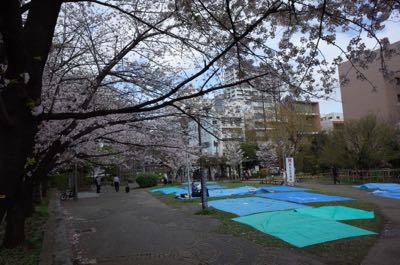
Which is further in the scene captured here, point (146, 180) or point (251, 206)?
point (146, 180)

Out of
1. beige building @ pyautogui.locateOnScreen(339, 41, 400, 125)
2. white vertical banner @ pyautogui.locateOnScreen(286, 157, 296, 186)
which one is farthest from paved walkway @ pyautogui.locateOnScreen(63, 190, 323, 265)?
beige building @ pyautogui.locateOnScreen(339, 41, 400, 125)

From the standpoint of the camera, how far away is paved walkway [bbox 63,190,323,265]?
22.8 ft

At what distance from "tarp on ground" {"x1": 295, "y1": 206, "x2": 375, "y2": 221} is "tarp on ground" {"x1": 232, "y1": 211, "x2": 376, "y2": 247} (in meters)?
0.57

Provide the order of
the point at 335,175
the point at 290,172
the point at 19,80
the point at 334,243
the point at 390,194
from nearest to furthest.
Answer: the point at 19,80
the point at 334,243
the point at 390,194
the point at 290,172
the point at 335,175

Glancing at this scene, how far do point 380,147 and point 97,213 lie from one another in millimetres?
22612

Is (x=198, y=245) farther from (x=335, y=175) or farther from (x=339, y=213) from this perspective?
(x=335, y=175)

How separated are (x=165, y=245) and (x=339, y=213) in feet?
20.4

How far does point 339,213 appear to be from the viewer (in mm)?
11547

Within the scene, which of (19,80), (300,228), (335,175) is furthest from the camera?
(335,175)

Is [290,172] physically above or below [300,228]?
above

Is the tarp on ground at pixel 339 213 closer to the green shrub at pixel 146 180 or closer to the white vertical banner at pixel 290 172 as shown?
the white vertical banner at pixel 290 172

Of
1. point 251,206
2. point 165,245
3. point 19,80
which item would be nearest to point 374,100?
point 251,206

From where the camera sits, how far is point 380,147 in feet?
91.9

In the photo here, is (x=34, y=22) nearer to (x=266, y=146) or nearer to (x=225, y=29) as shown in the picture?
(x=225, y=29)
